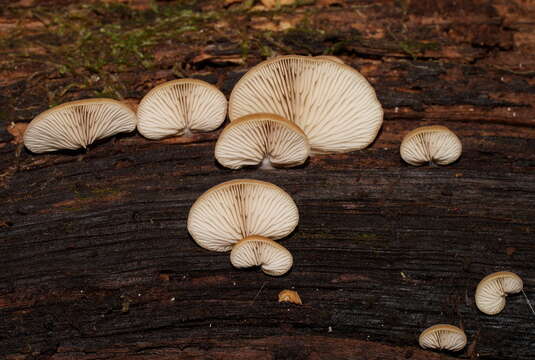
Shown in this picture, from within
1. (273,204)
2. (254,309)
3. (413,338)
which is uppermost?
(273,204)

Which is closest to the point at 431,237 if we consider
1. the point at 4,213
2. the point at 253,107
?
the point at 253,107

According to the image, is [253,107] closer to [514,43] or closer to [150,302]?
[150,302]

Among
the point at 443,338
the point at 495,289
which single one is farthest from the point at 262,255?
the point at 495,289

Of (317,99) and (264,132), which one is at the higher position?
(317,99)

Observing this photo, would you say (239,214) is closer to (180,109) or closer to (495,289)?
(180,109)

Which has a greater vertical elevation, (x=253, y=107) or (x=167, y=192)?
(x=253, y=107)

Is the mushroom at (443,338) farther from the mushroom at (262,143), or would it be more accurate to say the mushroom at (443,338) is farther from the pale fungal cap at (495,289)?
the mushroom at (262,143)

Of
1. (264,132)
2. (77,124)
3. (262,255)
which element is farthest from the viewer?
(77,124)

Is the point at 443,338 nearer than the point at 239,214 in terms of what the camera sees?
Yes
